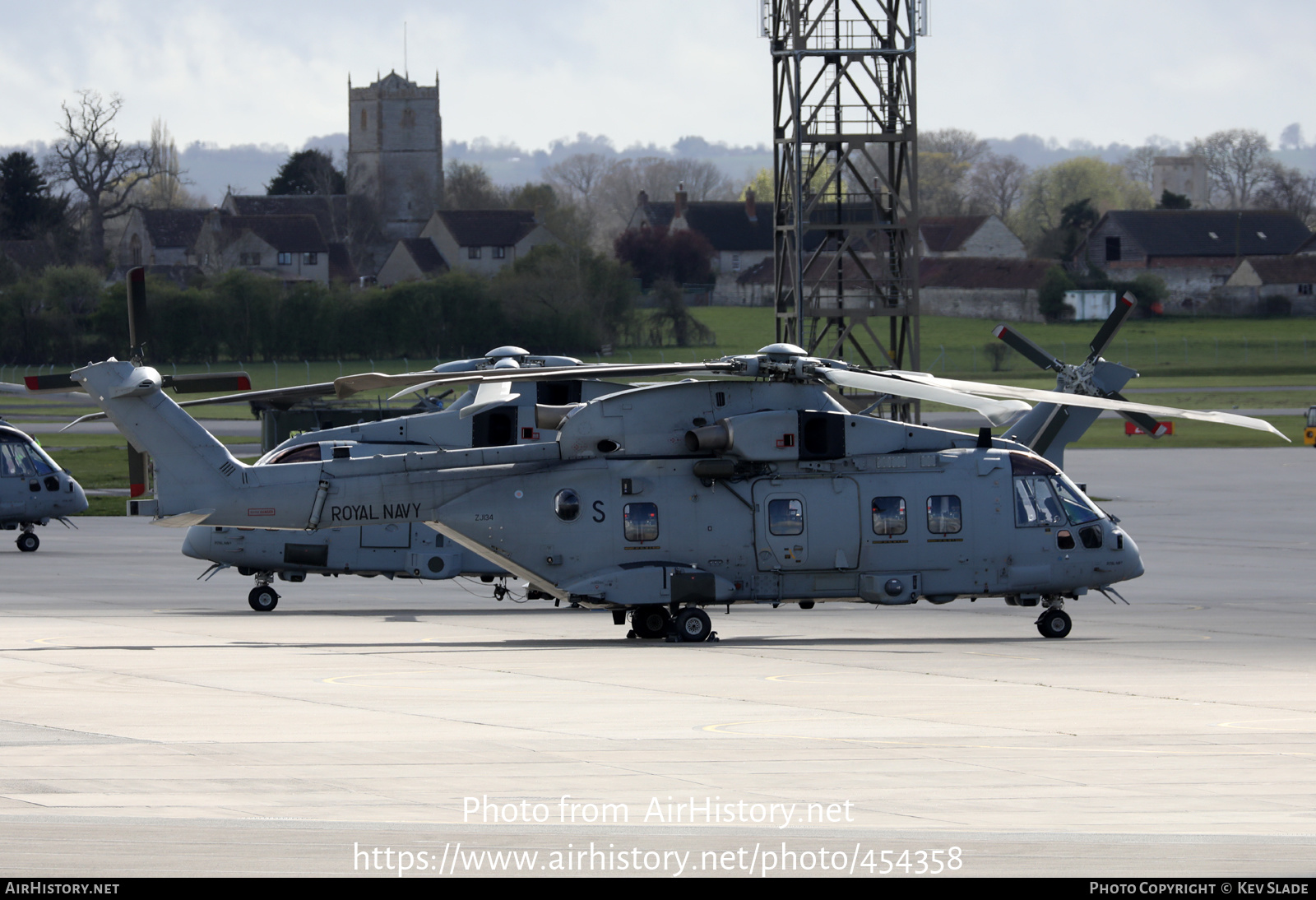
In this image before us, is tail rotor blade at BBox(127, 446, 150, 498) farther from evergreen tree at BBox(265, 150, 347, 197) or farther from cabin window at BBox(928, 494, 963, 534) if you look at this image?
evergreen tree at BBox(265, 150, 347, 197)

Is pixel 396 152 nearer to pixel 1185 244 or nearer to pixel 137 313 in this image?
pixel 1185 244

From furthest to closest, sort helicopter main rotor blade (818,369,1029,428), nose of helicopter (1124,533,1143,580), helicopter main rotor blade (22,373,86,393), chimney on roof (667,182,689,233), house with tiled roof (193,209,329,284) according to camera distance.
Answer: chimney on roof (667,182,689,233), house with tiled roof (193,209,329,284), nose of helicopter (1124,533,1143,580), helicopter main rotor blade (22,373,86,393), helicopter main rotor blade (818,369,1029,428)

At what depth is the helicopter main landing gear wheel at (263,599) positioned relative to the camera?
2555 cm

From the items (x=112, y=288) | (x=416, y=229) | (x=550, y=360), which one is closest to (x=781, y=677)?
(x=550, y=360)

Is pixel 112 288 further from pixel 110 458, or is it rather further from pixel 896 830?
pixel 896 830

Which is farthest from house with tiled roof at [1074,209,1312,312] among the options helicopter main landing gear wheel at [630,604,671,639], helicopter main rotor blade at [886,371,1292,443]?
helicopter main rotor blade at [886,371,1292,443]

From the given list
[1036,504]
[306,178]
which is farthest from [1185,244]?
[1036,504]

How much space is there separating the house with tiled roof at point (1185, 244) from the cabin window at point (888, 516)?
4756 inches

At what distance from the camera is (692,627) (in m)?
21.3

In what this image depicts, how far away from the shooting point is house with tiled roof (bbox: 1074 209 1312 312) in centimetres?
13800

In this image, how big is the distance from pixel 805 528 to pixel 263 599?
30.6 feet

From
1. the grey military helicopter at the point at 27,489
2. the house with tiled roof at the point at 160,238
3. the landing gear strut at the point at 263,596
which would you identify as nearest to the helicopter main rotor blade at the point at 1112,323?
the landing gear strut at the point at 263,596

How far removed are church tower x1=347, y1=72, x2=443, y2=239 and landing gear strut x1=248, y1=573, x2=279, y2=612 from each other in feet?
462

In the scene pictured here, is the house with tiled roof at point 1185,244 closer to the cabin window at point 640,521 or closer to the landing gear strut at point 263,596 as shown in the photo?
the landing gear strut at point 263,596
